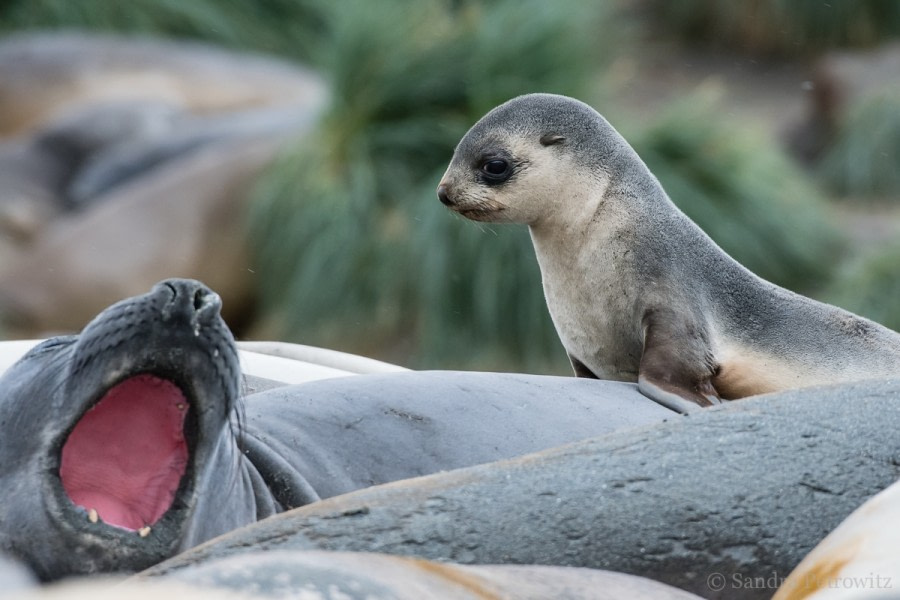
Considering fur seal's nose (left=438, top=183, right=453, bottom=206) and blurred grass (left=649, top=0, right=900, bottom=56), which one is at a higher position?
blurred grass (left=649, top=0, right=900, bottom=56)

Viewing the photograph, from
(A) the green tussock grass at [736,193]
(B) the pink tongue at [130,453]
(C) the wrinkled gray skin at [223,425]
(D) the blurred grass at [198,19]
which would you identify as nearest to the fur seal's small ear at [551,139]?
(C) the wrinkled gray skin at [223,425]

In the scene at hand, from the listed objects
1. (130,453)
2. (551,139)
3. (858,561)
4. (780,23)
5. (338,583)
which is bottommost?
(130,453)

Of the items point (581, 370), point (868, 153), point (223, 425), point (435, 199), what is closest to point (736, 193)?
point (435, 199)

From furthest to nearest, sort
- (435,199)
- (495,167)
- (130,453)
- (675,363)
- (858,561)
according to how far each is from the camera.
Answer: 1. (435,199)
2. (495,167)
3. (675,363)
4. (130,453)
5. (858,561)

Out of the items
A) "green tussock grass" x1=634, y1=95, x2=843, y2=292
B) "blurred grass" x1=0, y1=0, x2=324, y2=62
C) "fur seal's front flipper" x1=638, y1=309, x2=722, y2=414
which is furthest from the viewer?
"blurred grass" x1=0, y1=0, x2=324, y2=62

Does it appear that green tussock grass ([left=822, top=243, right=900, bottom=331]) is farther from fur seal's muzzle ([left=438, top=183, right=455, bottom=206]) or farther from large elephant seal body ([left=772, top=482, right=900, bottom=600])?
large elephant seal body ([left=772, top=482, right=900, bottom=600])

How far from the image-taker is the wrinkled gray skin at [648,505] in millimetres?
2062

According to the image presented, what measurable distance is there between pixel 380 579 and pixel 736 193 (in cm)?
729

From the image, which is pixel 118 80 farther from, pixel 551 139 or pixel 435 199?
pixel 551 139

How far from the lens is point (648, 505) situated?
2174 mm

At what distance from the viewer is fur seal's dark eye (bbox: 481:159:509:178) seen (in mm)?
3607

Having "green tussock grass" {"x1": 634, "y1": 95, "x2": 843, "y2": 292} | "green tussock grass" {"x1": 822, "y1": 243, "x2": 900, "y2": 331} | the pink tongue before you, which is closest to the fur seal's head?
the pink tongue

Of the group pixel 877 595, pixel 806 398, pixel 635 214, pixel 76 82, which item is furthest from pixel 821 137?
pixel 877 595

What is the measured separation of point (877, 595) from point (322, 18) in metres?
12.2
